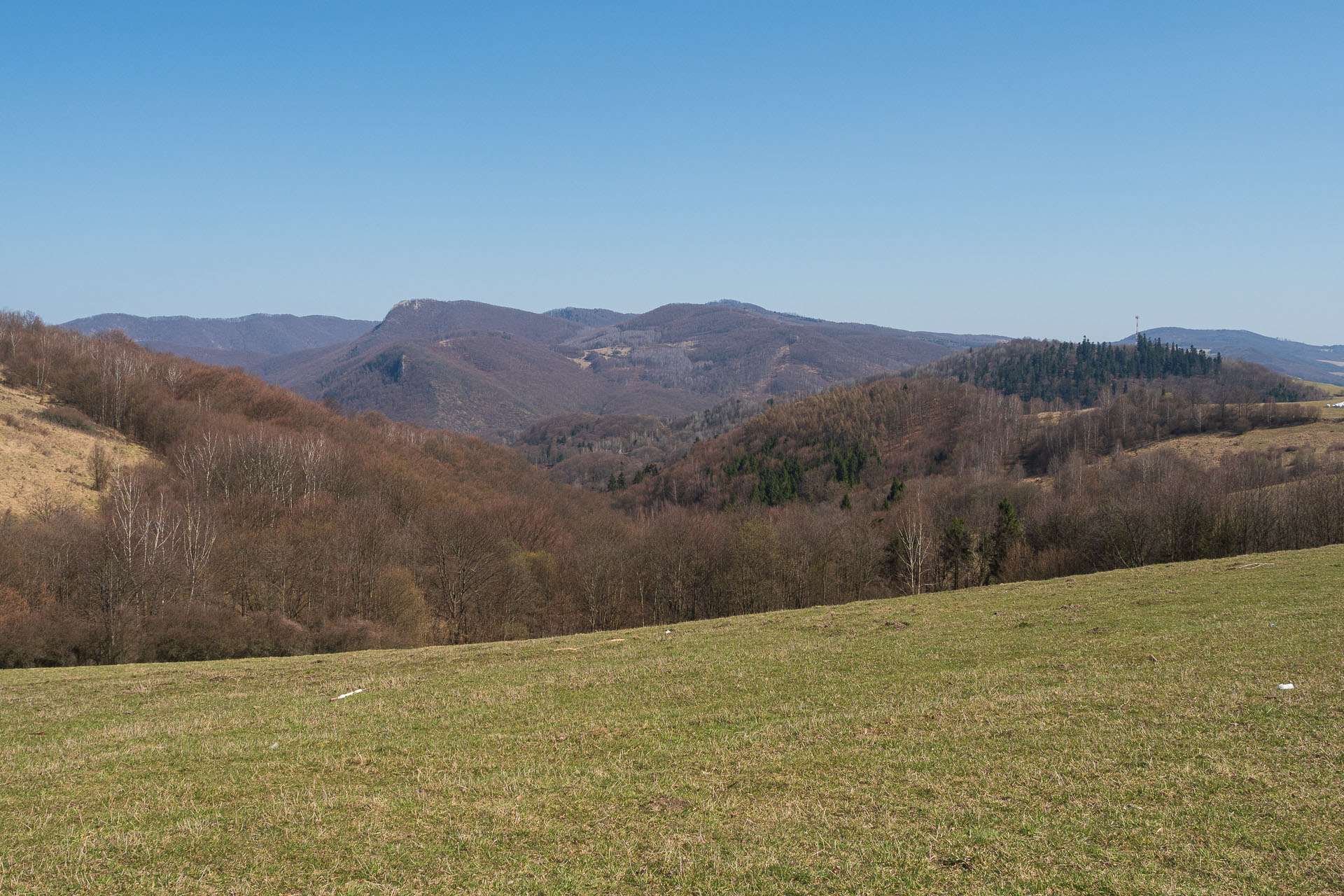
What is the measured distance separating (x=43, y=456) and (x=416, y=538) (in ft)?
150

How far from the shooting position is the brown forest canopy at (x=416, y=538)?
5334 centimetres

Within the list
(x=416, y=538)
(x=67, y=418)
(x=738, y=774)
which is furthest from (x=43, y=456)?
(x=738, y=774)

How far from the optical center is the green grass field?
405 inches

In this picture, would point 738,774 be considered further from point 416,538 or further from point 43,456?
point 43,456

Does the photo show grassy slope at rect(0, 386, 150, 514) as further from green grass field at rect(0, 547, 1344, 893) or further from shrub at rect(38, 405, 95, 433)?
green grass field at rect(0, 547, 1344, 893)

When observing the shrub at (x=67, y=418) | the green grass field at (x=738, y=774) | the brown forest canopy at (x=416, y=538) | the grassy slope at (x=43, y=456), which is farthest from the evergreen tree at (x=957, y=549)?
the shrub at (x=67, y=418)

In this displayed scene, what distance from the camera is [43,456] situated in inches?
3408

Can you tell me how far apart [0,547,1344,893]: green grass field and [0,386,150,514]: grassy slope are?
66.8 m

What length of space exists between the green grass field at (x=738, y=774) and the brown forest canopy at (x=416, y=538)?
3233 centimetres

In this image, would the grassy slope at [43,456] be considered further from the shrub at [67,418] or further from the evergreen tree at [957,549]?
the evergreen tree at [957,549]

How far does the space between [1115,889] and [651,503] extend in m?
186

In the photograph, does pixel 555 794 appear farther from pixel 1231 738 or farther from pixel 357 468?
pixel 357 468

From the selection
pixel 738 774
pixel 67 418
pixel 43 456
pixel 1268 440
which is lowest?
pixel 1268 440

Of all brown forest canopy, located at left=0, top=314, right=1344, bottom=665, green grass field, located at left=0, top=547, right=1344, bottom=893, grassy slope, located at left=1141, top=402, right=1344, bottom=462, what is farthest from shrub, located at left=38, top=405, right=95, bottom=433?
grassy slope, located at left=1141, top=402, right=1344, bottom=462
